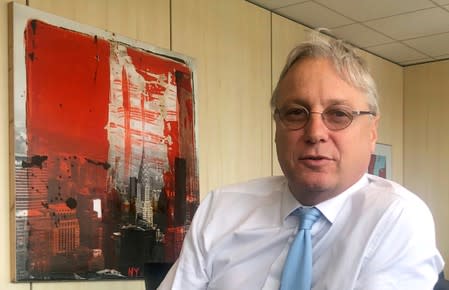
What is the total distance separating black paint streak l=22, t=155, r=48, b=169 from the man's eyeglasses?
1.56 meters

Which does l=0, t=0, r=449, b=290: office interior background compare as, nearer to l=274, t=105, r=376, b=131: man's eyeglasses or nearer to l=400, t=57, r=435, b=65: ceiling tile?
l=274, t=105, r=376, b=131: man's eyeglasses

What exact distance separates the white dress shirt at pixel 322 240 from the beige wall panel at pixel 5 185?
49.0 inches

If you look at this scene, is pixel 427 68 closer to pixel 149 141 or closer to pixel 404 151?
pixel 404 151

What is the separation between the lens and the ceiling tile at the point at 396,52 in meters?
5.60

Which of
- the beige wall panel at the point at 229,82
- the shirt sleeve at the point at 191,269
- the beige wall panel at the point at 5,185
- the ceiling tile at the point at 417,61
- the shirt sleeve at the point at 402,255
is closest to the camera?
the shirt sleeve at the point at 402,255

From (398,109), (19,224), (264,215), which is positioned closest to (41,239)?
(19,224)

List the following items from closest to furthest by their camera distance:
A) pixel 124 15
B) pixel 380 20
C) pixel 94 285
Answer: pixel 94 285 → pixel 124 15 → pixel 380 20

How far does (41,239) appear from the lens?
8.79ft

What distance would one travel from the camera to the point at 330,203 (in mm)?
1481

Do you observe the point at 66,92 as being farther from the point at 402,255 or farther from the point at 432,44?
the point at 432,44

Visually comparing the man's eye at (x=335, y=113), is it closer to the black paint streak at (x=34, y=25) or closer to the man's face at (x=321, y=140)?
the man's face at (x=321, y=140)

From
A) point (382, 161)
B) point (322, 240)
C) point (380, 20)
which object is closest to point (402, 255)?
point (322, 240)

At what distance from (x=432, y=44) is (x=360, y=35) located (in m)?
0.85

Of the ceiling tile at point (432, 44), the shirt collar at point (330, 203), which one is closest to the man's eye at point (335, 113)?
the shirt collar at point (330, 203)
